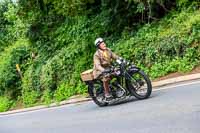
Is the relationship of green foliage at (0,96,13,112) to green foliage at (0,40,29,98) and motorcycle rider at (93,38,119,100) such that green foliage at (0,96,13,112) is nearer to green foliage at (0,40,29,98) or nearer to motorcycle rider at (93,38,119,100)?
green foliage at (0,40,29,98)

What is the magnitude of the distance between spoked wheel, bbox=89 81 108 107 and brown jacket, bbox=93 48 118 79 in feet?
1.57

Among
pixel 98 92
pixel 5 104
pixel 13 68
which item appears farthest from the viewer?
pixel 13 68

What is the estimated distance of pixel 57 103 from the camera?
2000 centimetres

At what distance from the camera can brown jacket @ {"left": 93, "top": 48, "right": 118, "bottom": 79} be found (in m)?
14.2

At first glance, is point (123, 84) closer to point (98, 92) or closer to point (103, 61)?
point (103, 61)

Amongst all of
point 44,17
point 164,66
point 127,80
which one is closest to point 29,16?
point 44,17

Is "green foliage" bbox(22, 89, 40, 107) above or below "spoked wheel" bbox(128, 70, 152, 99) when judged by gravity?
below

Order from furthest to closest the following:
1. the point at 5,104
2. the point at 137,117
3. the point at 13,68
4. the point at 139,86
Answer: the point at 13,68, the point at 5,104, the point at 139,86, the point at 137,117

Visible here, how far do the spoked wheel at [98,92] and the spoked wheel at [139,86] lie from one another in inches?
47.9

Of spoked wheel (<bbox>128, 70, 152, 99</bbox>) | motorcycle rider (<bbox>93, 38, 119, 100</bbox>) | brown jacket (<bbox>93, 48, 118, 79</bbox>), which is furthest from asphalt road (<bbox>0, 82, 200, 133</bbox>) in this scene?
brown jacket (<bbox>93, 48, 118, 79</bbox>)

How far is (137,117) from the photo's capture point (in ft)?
37.3

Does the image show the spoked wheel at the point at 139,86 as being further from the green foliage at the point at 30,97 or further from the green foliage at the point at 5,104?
the green foliage at the point at 5,104

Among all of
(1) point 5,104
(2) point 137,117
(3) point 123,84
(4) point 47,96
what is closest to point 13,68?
(1) point 5,104

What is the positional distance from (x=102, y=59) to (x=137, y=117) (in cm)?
334
